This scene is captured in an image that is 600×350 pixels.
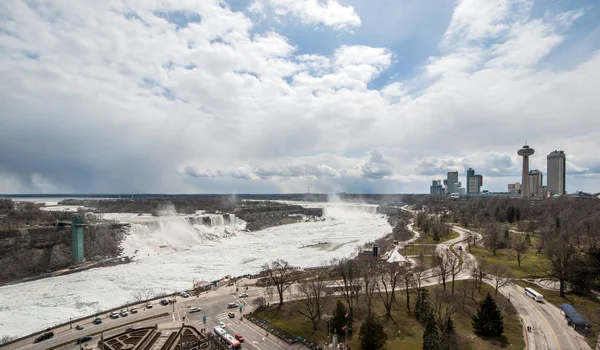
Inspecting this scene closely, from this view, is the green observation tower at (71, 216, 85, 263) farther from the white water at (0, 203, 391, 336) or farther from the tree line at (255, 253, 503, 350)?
the tree line at (255, 253, 503, 350)

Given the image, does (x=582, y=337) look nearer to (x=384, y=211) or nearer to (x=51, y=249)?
(x=51, y=249)

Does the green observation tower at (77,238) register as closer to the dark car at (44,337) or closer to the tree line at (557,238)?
the dark car at (44,337)

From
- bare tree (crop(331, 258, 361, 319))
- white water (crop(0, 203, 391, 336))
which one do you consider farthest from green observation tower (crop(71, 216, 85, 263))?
bare tree (crop(331, 258, 361, 319))

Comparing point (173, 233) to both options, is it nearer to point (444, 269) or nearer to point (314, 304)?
point (314, 304)

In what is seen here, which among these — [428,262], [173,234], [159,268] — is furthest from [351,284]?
[173,234]

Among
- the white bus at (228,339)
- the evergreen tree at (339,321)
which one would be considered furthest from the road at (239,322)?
the evergreen tree at (339,321)

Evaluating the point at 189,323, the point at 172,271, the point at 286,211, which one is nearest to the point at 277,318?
the point at 189,323
